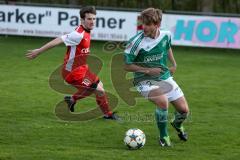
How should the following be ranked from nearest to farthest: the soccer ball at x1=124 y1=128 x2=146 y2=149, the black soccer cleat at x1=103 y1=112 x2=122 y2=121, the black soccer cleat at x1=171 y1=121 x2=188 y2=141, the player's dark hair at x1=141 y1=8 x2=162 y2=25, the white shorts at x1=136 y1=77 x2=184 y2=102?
the player's dark hair at x1=141 y1=8 x2=162 y2=25, the soccer ball at x1=124 y1=128 x2=146 y2=149, the white shorts at x1=136 y1=77 x2=184 y2=102, the black soccer cleat at x1=171 y1=121 x2=188 y2=141, the black soccer cleat at x1=103 y1=112 x2=122 y2=121

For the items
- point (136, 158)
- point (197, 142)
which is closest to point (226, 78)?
point (197, 142)

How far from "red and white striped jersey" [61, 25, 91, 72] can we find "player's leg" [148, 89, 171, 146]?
2077 millimetres

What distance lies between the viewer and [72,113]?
10398 millimetres

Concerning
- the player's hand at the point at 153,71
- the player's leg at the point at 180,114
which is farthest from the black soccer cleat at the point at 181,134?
the player's hand at the point at 153,71

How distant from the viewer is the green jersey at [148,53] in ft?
26.4

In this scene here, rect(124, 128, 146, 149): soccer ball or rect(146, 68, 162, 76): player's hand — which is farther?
rect(146, 68, 162, 76): player's hand

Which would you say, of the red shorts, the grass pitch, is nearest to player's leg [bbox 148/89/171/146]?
the grass pitch

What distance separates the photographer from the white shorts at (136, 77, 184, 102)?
8.20 meters

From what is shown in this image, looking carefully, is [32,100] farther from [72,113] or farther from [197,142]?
[197,142]

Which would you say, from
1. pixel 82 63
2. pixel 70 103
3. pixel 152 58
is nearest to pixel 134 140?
pixel 152 58

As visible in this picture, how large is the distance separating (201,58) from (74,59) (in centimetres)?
991

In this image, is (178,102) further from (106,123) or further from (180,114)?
(106,123)

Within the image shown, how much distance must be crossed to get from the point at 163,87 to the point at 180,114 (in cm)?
53

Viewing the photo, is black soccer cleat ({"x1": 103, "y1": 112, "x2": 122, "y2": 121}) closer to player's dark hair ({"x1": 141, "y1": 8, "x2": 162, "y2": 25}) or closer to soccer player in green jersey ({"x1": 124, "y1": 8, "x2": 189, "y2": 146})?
soccer player in green jersey ({"x1": 124, "y1": 8, "x2": 189, "y2": 146})
